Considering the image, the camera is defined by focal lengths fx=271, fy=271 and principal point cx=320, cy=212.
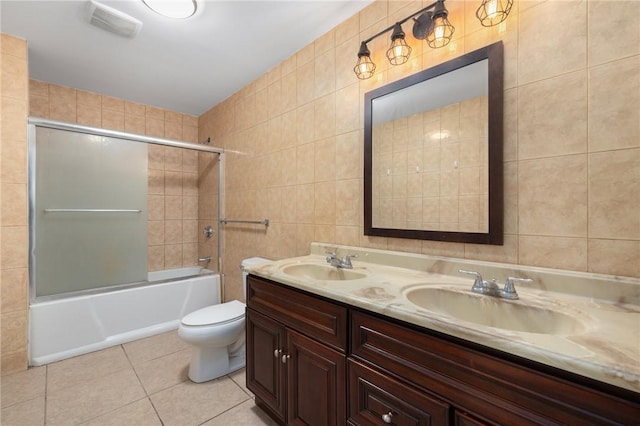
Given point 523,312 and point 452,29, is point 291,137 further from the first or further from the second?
point 523,312

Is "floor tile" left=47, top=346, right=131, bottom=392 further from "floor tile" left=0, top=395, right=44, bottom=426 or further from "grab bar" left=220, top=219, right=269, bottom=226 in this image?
"grab bar" left=220, top=219, right=269, bottom=226

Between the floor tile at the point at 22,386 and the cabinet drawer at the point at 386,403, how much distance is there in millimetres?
2014

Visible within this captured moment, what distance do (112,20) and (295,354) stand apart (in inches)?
90.5

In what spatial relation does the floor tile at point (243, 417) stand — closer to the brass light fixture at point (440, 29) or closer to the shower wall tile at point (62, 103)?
the brass light fixture at point (440, 29)

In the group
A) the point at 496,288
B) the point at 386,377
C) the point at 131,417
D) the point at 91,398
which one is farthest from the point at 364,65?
the point at 91,398

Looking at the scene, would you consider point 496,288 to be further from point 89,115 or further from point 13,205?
point 89,115

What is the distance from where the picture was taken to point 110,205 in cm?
257

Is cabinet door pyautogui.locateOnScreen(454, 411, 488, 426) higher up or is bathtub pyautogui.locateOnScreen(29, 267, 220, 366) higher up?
cabinet door pyautogui.locateOnScreen(454, 411, 488, 426)

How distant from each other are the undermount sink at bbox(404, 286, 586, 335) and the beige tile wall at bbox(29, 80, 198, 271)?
10.1 ft

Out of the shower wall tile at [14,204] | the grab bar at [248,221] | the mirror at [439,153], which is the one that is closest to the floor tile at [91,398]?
the shower wall tile at [14,204]

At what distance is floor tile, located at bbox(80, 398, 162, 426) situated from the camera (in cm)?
143

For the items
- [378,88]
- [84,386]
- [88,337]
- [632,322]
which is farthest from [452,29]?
[88,337]

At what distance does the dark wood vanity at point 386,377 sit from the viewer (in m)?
0.59

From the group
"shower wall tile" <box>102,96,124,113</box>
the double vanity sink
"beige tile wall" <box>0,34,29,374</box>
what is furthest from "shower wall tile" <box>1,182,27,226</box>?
the double vanity sink
